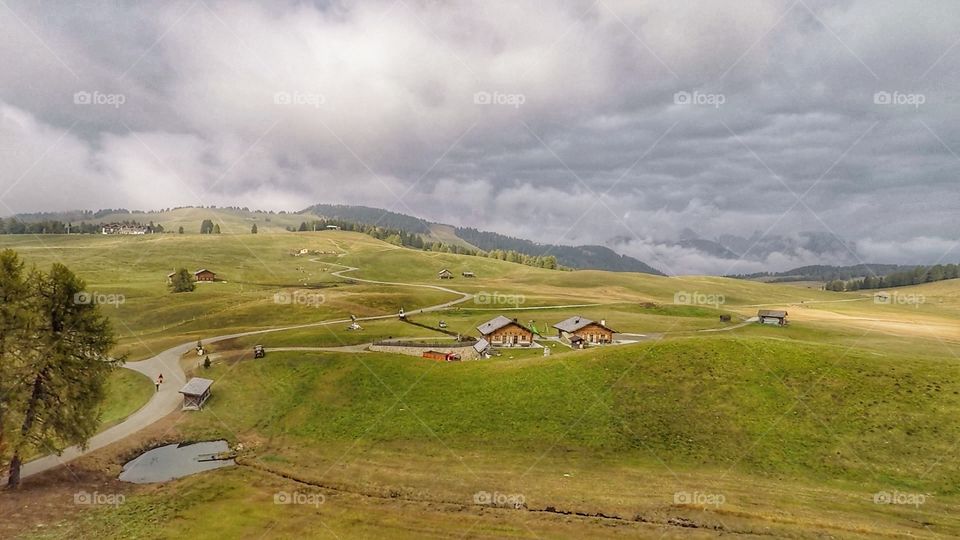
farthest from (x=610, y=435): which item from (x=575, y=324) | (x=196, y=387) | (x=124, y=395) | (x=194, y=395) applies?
(x=124, y=395)

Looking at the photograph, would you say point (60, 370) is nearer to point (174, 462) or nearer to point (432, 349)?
point (174, 462)

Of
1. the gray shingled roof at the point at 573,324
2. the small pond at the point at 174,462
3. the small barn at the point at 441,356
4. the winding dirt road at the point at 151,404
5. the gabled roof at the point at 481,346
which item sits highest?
the gray shingled roof at the point at 573,324

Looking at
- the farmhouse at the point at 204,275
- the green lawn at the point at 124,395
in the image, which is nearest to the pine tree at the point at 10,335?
the green lawn at the point at 124,395

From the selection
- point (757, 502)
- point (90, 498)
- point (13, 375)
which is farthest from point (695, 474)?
point (13, 375)

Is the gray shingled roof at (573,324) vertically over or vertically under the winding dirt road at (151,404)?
over

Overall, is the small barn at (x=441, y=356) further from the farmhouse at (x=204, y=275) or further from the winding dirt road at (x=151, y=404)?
the farmhouse at (x=204, y=275)

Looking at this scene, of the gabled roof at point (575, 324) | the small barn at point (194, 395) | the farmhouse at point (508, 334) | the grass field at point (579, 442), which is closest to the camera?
the grass field at point (579, 442)

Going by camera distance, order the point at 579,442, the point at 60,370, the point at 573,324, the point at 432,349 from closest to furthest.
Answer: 1. the point at 60,370
2. the point at 579,442
3. the point at 432,349
4. the point at 573,324
